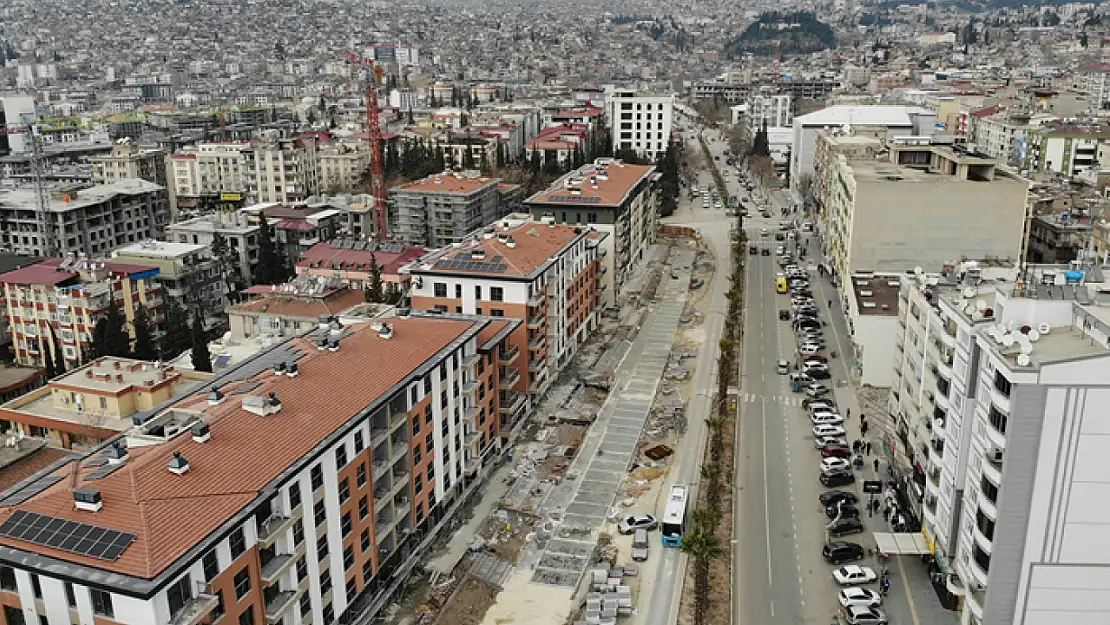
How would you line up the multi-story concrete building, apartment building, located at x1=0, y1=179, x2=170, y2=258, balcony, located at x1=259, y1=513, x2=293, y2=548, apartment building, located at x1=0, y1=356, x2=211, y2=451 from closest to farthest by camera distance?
balcony, located at x1=259, y1=513, x2=293, y2=548 < apartment building, located at x1=0, y1=356, x2=211, y2=451 < apartment building, located at x1=0, y1=179, x2=170, y2=258 < the multi-story concrete building

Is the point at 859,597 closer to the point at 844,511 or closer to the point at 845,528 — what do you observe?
the point at 845,528

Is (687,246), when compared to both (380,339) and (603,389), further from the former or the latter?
(380,339)

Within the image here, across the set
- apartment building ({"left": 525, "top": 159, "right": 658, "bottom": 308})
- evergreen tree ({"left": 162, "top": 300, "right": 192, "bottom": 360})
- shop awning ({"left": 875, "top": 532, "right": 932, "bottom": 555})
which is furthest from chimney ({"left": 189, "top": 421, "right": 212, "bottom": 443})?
apartment building ({"left": 525, "top": 159, "right": 658, "bottom": 308})

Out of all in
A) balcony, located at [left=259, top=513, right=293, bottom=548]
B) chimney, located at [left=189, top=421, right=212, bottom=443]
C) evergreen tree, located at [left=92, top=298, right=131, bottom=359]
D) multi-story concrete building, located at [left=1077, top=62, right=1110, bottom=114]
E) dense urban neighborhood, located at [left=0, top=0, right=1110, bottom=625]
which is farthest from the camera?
multi-story concrete building, located at [left=1077, top=62, right=1110, bottom=114]

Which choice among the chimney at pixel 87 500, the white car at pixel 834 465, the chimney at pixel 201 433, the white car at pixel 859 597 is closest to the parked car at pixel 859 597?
the white car at pixel 859 597

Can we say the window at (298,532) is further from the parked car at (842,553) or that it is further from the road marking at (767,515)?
the parked car at (842,553)

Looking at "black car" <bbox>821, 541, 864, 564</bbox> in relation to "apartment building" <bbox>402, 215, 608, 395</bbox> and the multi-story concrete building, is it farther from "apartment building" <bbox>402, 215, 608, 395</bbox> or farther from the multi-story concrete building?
the multi-story concrete building
